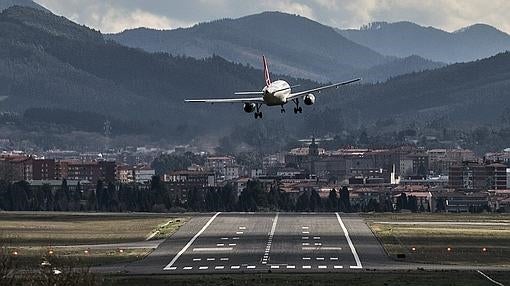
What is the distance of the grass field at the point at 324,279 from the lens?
87562 mm

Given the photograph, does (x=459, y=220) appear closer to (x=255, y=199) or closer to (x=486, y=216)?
(x=486, y=216)

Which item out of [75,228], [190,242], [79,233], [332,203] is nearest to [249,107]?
[190,242]

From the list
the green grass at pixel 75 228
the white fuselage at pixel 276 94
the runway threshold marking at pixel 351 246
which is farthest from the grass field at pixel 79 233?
the runway threshold marking at pixel 351 246

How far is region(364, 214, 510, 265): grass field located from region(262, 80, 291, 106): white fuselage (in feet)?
37.1

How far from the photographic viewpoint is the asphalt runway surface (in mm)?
99875

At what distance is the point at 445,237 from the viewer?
126 m

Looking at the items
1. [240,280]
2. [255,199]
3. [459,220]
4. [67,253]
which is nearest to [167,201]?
[255,199]

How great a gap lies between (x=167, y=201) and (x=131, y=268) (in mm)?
85656

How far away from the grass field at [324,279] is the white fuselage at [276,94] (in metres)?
15.5

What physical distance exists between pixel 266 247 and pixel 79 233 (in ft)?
71.9

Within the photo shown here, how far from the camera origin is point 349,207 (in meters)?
189

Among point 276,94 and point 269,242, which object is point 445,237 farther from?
point 276,94

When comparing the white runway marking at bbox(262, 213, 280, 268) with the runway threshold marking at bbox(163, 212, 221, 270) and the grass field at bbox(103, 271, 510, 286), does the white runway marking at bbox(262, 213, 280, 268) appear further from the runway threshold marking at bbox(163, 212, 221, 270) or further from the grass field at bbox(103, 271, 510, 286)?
the grass field at bbox(103, 271, 510, 286)

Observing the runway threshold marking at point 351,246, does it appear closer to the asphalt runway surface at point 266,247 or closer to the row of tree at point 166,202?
the asphalt runway surface at point 266,247
